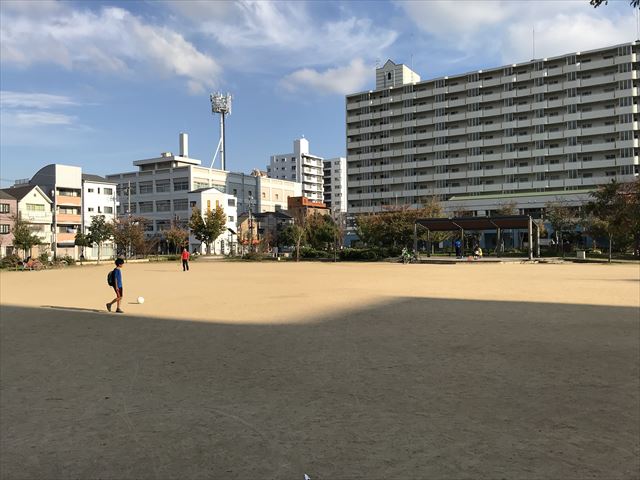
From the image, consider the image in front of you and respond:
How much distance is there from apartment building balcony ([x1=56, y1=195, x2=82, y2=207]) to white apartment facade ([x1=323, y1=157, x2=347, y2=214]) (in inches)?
→ 2585

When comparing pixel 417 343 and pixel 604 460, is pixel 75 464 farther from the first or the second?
pixel 417 343

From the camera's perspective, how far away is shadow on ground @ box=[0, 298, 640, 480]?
12.2ft

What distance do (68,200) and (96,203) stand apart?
5918mm

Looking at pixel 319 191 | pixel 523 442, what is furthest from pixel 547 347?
pixel 319 191

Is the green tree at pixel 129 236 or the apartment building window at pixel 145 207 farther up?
the apartment building window at pixel 145 207

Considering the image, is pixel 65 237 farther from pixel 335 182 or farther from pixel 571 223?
pixel 335 182

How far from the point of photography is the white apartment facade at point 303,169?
117 m

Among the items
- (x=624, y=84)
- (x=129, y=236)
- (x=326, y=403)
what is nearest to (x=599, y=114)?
(x=624, y=84)

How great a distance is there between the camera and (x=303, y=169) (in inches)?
4604

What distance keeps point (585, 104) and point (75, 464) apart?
77.1 meters

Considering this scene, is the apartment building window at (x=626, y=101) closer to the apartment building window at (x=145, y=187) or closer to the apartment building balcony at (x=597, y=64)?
the apartment building balcony at (x=597, y=64)

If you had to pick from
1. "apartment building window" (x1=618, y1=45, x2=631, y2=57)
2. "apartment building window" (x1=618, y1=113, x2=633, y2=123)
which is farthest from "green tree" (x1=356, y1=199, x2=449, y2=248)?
"apartment building window" (x1=618, y1=45, x2=631, y2=57)

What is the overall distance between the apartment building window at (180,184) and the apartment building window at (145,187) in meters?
5.85

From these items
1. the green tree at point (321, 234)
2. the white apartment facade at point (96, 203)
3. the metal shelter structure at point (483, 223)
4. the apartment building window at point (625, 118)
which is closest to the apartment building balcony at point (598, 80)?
the apartment building window at point (625, 118)
